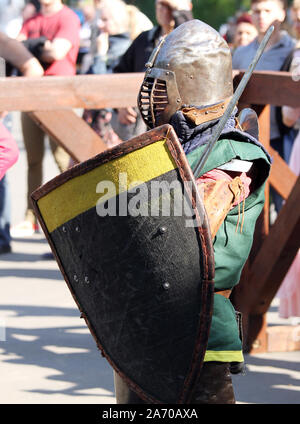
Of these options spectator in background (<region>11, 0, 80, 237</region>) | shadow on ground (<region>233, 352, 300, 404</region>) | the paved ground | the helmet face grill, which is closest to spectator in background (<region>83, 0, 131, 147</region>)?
spectator in background (<region>11, 0, 80, 237</region>)

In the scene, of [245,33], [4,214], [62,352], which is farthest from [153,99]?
[245,33]

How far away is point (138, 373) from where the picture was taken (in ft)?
8.54

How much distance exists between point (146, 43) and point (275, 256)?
219 cm

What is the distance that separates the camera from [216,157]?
267cm

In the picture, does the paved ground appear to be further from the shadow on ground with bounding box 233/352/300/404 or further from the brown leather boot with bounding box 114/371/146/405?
the brown leather boot with bounding box 114/371/146/405

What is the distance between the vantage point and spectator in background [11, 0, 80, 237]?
7.46 m

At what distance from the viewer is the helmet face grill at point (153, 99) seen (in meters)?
2.83

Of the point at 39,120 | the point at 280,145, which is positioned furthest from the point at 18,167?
the point at 39,120

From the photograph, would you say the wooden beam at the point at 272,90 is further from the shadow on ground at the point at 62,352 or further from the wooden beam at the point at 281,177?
the shadow on ground at the point at 62,352

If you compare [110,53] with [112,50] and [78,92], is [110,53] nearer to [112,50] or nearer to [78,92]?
[112,50]

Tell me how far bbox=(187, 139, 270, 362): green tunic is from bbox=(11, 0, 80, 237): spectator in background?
16.0ft

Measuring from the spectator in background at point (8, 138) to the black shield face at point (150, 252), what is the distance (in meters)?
1.49

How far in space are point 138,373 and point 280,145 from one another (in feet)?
13.6

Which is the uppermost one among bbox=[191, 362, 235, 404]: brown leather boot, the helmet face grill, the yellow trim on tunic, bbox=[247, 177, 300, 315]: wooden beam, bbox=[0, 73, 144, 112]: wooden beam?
the helmet face grill
